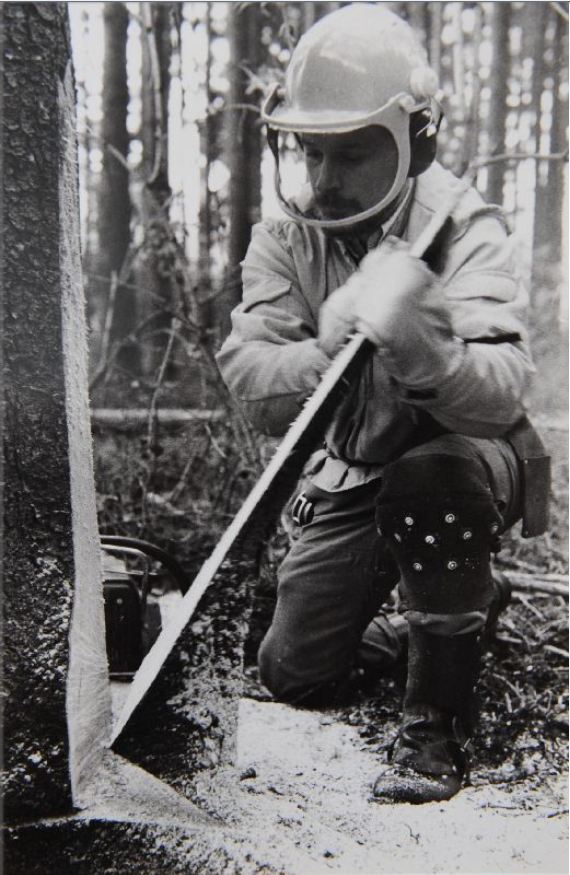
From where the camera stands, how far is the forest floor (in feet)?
5.32

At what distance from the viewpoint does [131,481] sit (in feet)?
12.4

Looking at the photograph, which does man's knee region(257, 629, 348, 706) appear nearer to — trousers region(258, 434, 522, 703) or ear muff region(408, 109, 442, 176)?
trousers region(258, 434, 522, 703)

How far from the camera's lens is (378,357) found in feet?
6.39

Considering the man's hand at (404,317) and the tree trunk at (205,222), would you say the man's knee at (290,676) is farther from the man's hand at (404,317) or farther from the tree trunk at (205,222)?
the tree trunk at (205,222)

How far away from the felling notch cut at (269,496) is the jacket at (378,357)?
0.45ft

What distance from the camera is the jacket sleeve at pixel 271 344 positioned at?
185cm

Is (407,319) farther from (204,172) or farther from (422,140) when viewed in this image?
(204,172)

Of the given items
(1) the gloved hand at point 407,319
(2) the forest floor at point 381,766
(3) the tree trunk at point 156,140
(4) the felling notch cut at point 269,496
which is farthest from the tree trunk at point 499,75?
(4) the felling notch cut at point 269,496

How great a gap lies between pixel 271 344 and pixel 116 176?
14.7 feet

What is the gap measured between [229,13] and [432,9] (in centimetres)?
102

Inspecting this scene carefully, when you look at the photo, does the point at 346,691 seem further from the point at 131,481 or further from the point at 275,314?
the point at 131,481

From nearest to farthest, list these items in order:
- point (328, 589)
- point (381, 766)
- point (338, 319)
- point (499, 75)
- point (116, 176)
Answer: point (338, 319), point (381, 766), point (328, 589), point (499, 75), point (116, 176)

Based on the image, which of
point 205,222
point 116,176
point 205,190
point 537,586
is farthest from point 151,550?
point 116,176

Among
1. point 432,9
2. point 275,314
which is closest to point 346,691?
point 275,314
